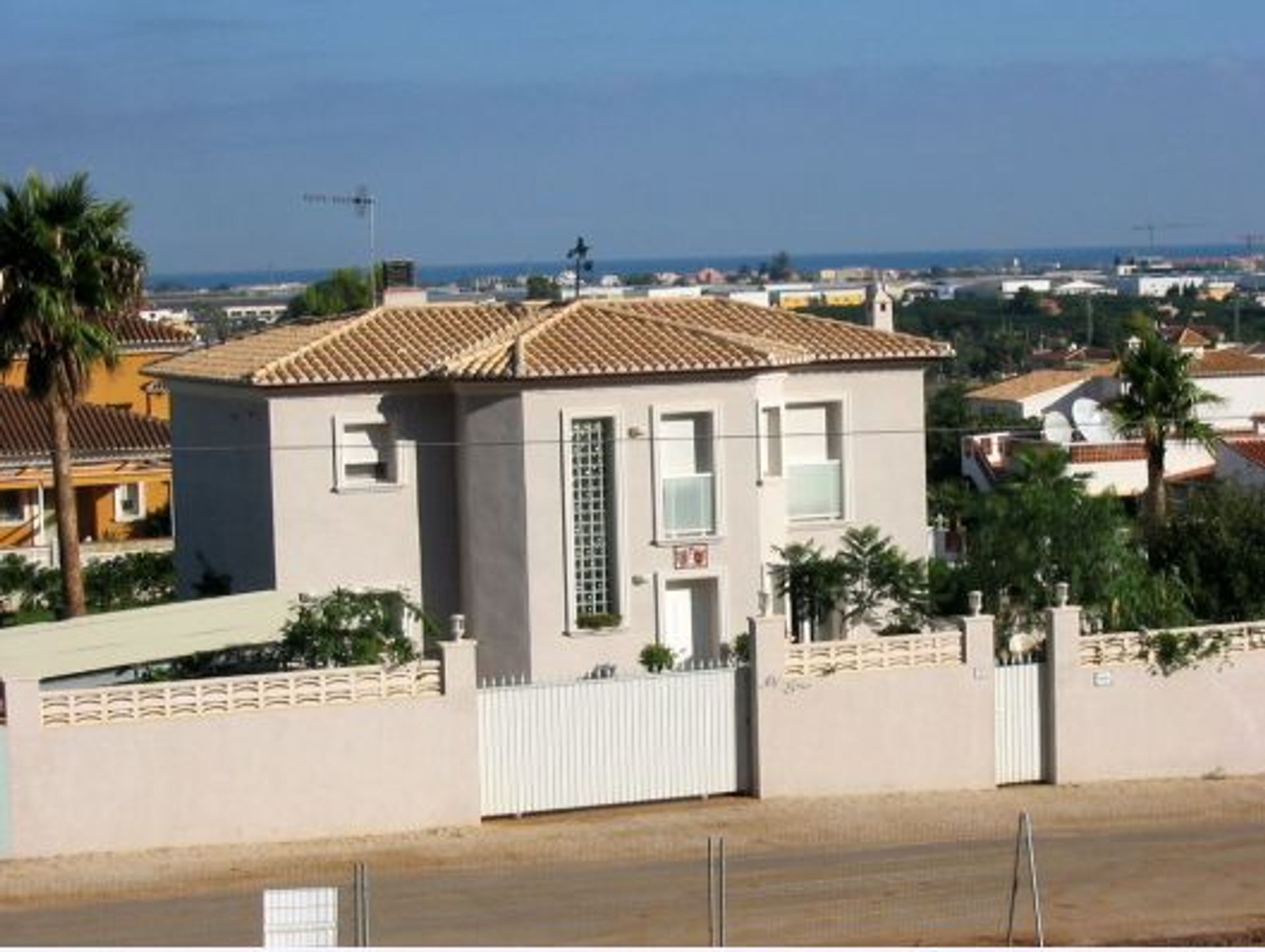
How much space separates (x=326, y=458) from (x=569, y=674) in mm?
4090

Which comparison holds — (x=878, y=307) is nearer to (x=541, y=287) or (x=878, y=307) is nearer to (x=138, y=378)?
(x=541, y=287)

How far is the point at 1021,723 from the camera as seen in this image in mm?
27844

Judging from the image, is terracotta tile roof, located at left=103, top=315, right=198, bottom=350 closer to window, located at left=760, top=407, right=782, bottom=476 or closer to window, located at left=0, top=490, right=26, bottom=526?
window, located at left=0, top=490, right=26, bottom=526

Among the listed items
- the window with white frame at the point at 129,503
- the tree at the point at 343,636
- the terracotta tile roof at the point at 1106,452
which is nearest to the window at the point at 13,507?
the window with white frame at the point at 129,503

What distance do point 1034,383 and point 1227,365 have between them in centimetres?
763

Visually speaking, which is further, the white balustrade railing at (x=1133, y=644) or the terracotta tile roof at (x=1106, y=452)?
the terracotta tile roof at (x=1106, y=452)

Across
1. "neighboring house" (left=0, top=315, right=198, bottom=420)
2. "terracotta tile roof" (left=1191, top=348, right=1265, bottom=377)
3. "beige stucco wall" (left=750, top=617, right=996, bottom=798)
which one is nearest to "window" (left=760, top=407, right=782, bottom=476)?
"beige stucco wall" (left=750, top=617, right=996, bottom=798)

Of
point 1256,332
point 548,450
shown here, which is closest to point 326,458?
point 548,450

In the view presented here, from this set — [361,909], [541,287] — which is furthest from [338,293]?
[361,909]

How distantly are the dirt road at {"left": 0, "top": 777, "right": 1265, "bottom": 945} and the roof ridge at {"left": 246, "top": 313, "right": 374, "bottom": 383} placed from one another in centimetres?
752

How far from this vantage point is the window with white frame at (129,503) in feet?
151

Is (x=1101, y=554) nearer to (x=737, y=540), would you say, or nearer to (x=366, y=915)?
(x=737, y=540)

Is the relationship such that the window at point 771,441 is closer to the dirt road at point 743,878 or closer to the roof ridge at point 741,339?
the roof ridge at point 741,339

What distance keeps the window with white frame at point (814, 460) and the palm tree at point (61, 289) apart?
8.72 m
